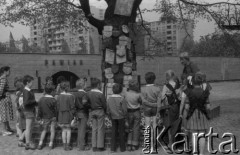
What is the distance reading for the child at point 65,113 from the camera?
8297mm

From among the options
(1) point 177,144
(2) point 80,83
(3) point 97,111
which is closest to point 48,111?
(2) point 80,83

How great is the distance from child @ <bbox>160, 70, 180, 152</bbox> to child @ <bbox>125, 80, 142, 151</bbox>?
55 centimetres

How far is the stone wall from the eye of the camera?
3266 centimetres

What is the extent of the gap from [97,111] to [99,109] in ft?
0.20

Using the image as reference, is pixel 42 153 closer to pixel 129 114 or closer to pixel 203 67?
pixel 129 114

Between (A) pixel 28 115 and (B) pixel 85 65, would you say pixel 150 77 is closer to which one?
(A) pixel 28 115

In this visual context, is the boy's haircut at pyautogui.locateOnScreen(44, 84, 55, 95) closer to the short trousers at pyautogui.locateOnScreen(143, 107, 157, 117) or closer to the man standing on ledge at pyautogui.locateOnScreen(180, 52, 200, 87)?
the short trousers at pyautogui.locateOnScreen(143, 107, 157, 117)

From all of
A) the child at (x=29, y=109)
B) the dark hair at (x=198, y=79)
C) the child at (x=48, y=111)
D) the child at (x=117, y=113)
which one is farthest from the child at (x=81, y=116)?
the dark hair at (x=198, y=79)

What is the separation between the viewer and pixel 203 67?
45.1 meters

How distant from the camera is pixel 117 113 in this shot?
796 centimetres

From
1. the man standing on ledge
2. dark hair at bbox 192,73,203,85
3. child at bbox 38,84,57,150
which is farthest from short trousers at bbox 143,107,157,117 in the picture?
child at bbox 38,84,57,150

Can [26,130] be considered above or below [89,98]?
below

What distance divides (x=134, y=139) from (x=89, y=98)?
133 cm

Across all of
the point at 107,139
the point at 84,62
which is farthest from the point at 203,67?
the point at 107,139
